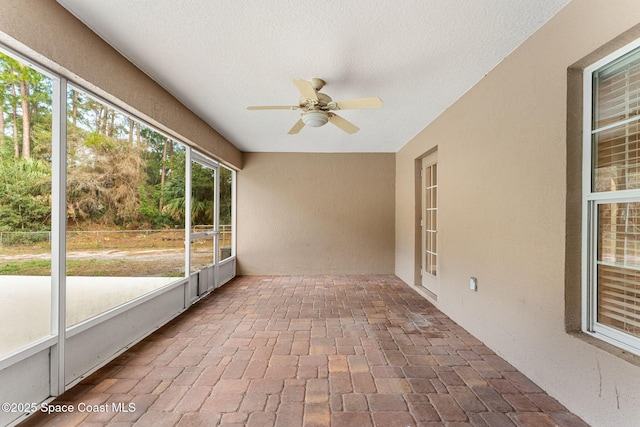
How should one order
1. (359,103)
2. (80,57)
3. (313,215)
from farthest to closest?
(313,215), (359,103), (80,57)

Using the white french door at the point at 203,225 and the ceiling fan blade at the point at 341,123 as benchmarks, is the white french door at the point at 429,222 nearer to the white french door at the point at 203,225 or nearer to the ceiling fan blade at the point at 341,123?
the ceiling fan blade at the point at 341,123

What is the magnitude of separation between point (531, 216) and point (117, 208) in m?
3.56

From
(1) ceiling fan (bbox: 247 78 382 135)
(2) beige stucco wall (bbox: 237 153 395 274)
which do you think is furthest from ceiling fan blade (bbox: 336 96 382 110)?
(2) beige stucco wall (bbox: 237 153 395 274)

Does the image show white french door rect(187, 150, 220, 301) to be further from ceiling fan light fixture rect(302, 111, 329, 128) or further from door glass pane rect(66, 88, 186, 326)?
ceiling fan light fixture rect(302, 111, 329, 128)

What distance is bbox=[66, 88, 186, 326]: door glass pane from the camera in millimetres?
2109

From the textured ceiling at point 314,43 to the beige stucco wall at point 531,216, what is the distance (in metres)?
0.24

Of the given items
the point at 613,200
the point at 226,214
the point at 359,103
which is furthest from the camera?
the point at 226,214

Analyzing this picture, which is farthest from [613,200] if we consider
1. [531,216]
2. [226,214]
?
[226,214]

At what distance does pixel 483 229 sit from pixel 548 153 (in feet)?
3.09

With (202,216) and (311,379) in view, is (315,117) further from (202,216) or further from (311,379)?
(202,216)

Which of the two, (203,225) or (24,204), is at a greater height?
(24,204)

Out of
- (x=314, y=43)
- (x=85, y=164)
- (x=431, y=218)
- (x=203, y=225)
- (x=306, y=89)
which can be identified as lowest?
(x=203, y=225)

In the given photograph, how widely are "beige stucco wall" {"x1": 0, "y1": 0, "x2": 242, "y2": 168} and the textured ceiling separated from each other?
0.09m

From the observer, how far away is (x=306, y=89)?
7.37 feet
